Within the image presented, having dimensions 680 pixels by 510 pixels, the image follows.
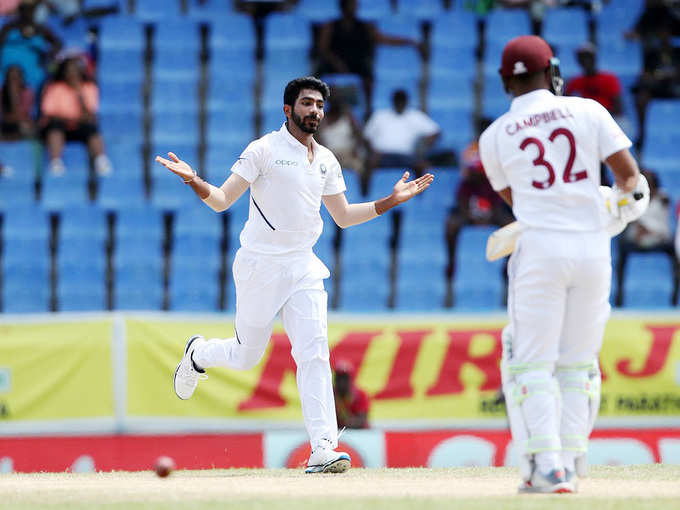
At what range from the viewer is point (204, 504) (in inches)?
232

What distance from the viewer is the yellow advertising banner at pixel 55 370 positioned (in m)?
11.6

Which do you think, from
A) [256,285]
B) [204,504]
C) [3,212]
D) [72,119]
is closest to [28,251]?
[3,212]

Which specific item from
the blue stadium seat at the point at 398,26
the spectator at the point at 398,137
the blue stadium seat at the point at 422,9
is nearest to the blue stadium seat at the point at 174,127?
the spectator at the point at 398,137

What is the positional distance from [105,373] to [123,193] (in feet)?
13.5

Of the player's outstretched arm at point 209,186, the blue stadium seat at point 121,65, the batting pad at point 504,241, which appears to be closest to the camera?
the batting pad at point 504,241

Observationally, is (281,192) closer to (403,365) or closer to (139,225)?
(403,365)

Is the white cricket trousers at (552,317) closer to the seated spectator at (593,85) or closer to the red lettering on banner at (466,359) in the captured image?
the red lettering on banner at (466,359)

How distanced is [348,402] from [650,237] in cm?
476

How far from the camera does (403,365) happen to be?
469 inches

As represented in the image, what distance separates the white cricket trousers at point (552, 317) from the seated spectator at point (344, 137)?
8.93m

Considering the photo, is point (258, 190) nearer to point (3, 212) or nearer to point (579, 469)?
point (579, 469)

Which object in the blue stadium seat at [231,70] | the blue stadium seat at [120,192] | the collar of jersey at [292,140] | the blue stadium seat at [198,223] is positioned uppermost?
the blue stadium seat at [231,70]

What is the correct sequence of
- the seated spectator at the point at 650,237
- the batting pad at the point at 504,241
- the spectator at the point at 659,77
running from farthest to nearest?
the spectator at the point at 659,77 < the seated spectator at the point at 650,237 < the batting pad at the point at 504,241

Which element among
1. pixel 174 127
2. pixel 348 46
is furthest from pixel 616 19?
pixel 174 127
